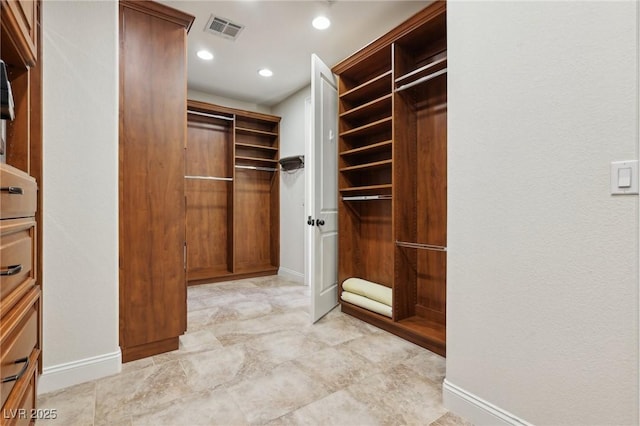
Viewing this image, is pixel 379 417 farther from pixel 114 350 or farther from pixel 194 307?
pixel 194 307

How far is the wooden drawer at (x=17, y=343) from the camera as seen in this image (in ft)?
2.85

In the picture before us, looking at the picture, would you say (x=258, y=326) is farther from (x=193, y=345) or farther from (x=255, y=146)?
(x=255, y=146)

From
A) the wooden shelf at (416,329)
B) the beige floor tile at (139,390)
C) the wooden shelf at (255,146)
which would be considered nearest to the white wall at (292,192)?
the wooden shelf at (255,146)

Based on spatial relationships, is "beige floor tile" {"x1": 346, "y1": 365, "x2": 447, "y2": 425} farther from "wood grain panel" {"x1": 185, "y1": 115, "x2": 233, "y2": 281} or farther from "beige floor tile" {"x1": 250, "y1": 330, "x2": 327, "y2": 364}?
"wood grain panel" {"x1": 185, "y1": 115, "x2": 233, "y2": 281}

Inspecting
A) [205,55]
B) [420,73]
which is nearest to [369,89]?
[420,73]

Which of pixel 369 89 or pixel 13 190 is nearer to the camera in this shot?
pixel 13 190

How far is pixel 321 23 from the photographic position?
9.32 ft

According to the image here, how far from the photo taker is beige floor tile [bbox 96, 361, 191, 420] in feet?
5.19

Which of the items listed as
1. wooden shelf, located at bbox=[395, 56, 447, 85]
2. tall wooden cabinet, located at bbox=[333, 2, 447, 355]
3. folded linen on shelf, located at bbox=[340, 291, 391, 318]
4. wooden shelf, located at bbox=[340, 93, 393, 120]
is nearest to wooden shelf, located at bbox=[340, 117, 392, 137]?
tall wooden cabinet, located at bbox=[333, 2, 447, 355]

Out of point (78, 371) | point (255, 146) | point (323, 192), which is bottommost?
point (78, 371)

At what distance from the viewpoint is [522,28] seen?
1.32 metres

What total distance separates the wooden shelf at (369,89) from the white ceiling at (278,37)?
20.1 inches

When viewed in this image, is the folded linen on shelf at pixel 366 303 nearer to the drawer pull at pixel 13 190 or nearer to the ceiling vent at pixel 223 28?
the drawer pull at pixel 13 190

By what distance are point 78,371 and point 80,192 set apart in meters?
1.04
